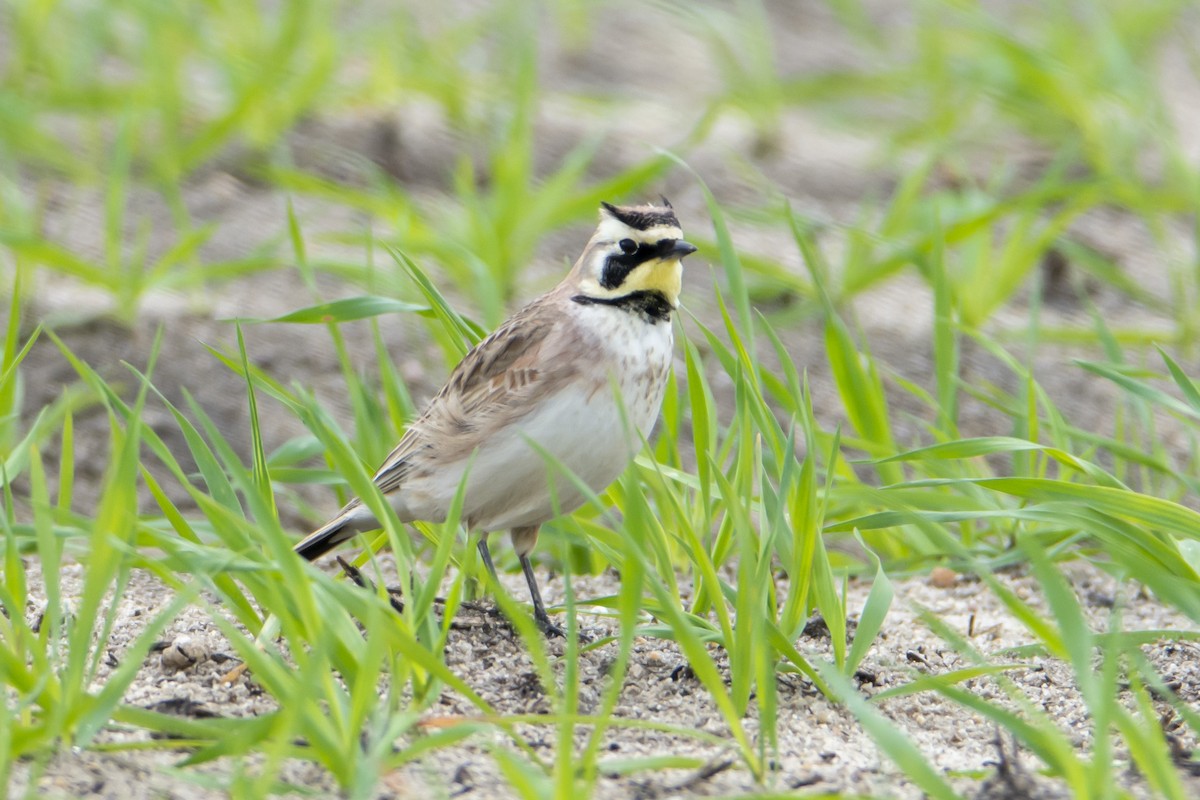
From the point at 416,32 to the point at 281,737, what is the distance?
550 cm

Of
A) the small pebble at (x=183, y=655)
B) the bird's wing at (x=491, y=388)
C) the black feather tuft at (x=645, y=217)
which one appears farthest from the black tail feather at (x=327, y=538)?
the black feather tuft at (x=645, y=217)

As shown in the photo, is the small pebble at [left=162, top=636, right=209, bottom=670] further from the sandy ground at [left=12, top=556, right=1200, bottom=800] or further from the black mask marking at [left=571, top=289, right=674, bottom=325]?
the black mask marking at [left=571, top=289, right=674, bottom=325]

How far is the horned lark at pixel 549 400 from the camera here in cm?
340

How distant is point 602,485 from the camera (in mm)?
3428

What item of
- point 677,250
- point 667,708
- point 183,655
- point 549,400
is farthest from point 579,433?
point 183,655

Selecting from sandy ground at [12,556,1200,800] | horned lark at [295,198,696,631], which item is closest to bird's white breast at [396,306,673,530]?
horned lark at [295,198,696,631]

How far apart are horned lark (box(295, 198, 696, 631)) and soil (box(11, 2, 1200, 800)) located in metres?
0.26

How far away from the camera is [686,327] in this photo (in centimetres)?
541

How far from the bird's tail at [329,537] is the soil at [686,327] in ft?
1.09

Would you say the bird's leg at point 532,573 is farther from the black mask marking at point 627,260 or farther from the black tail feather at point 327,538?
the black mask marking at point 627,260

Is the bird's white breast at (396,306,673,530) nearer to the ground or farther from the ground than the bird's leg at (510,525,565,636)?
farther from the ground

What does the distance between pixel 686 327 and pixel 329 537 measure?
202 cm

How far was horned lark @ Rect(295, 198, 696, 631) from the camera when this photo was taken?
340cm

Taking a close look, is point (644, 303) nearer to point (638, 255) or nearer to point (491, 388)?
point (638, 255)
